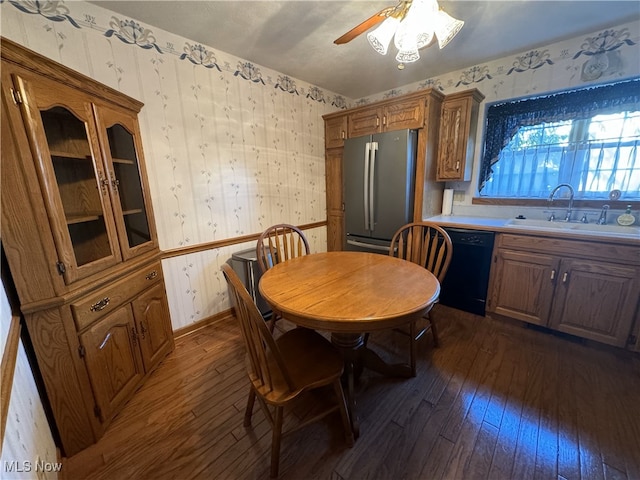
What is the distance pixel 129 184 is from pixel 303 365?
5.03 ft

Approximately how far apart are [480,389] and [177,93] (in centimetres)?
294

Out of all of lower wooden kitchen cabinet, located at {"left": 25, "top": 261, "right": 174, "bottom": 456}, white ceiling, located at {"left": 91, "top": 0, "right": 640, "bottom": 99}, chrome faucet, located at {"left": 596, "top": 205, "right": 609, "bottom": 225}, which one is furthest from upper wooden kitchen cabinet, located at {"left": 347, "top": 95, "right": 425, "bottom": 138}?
lower wooden kitchen cabinet, located at {"left": 25, "top": 261, "right": 174, "bottom": 456}

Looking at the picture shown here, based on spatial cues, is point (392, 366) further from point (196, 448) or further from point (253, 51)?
point (253, 51)

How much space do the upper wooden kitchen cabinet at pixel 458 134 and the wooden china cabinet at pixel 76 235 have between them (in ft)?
8.43

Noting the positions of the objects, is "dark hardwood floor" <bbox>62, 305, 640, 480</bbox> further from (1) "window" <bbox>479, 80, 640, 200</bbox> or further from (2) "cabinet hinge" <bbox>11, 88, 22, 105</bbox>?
(2) "cabinet hinge" <bbox>11, 88, 22, 105</bbox>

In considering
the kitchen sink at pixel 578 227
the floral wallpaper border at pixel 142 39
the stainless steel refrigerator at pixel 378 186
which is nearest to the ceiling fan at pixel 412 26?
the stainless steel refrigerator at pixel 378 186

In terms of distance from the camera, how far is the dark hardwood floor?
1147 millimetres

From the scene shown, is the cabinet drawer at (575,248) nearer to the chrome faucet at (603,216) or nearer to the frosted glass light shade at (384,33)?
the chrome faucet at (603,216)

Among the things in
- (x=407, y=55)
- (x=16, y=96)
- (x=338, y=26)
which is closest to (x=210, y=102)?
A: (x=338, y=26)

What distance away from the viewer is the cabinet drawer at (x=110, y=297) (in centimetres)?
121

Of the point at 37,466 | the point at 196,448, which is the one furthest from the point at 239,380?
the point at 37,466

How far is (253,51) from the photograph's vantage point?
214cm

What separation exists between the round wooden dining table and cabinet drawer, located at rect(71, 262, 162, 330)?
2.68 feet

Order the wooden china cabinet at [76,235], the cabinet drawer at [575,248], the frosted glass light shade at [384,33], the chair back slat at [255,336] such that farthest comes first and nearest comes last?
the cabinet drawer at [575,248], the frosted glass light shade at [384,33], the wooden china cabinet at [76,235], the chair back slat at [255,336]
